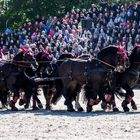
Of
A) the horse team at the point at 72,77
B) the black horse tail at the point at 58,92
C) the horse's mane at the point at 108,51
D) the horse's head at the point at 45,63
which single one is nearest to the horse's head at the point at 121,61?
the horse team at the point at 72,77

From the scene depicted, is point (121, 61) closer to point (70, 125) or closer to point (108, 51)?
A: point (108, 51)

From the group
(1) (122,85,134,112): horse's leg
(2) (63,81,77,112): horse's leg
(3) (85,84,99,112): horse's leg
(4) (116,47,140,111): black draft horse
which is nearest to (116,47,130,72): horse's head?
(4) (116,47,140,111): black draft horse

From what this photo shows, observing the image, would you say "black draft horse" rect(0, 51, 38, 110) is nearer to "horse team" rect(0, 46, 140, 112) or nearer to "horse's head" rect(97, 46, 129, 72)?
"horse team" rect(0, 46, 140, 112)

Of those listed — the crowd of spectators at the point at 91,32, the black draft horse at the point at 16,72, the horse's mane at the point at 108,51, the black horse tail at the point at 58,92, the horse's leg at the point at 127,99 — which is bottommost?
the horse's leg at the point at 127,99

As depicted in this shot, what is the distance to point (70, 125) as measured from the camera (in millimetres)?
14070

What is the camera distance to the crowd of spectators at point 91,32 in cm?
2903

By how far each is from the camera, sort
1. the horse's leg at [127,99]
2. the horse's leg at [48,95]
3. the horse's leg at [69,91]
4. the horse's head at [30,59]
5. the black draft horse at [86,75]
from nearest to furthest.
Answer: the horse's leg at [127,99]
the black draft horse at [86,75]
the horse's leg at [69,91]
the horse's head at [30,59]
the horse's leg at [48,95]

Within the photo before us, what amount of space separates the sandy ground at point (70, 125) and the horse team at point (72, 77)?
0.72 meters

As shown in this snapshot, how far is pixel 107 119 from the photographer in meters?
15.2

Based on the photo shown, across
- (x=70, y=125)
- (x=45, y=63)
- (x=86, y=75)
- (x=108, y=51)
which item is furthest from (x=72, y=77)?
(x=70, y=125)

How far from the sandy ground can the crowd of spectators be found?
10.6m

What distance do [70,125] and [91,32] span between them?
17841 mm

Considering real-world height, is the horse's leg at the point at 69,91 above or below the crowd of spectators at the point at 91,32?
below

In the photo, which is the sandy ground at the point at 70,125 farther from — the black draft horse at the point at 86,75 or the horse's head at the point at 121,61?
the horse's head at the point at 121,61
